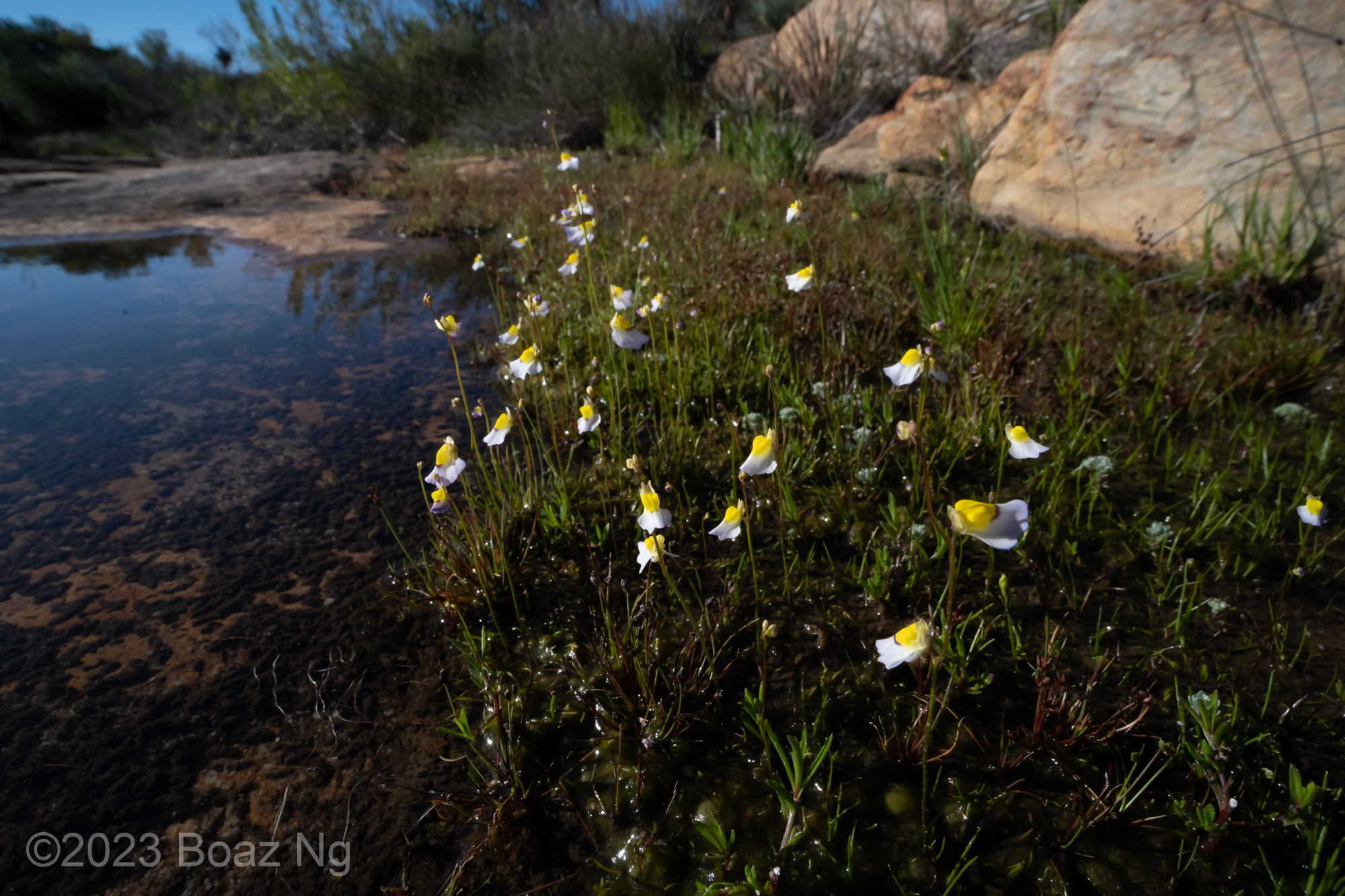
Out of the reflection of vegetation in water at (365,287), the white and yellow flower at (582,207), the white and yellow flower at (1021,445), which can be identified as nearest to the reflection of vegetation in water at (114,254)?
the reflection of vegetation in water at (365,287)

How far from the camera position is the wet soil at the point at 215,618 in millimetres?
1343

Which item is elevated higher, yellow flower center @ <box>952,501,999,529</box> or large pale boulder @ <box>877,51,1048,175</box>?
large pale boulder @ <box>877,51,1048,175</box>

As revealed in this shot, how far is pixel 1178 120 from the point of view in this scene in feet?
11.9

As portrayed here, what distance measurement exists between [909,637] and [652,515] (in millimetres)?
655

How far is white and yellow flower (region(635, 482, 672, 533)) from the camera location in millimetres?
1509

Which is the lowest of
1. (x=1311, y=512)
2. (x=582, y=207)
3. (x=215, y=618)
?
(x=1311, y=512)

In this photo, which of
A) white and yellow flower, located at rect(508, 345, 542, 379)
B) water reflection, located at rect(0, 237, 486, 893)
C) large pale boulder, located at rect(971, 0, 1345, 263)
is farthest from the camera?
large pale boulder, located at rect(971, 0, 1345, 263)

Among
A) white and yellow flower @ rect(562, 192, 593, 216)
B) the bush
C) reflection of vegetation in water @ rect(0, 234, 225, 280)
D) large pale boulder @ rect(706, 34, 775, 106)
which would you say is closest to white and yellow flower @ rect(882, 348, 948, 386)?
white and yellow flower @ rect(562, 192, 593, 216)

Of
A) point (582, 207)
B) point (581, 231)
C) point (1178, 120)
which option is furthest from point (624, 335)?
point (1178, 120)

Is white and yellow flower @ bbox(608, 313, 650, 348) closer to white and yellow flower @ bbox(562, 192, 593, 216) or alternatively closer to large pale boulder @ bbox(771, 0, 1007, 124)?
white and yellow flower @ bbox(562, 192, 593, 216)

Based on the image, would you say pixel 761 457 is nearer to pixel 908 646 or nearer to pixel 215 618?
pixel 908 646

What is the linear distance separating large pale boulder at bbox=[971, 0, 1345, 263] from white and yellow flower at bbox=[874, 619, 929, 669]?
11.3ft

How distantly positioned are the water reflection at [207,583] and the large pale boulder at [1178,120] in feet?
13.8

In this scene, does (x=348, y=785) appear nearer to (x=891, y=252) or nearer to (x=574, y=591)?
(x=574, y=591)
